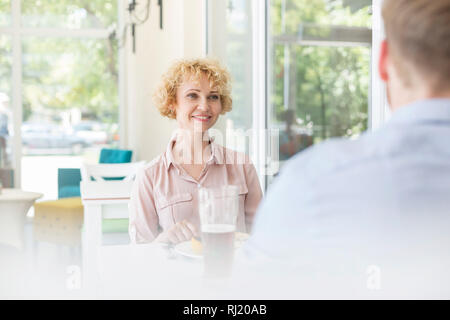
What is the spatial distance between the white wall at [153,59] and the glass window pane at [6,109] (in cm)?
125

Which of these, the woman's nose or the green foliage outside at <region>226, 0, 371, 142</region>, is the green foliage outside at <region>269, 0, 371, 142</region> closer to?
the green foliage outside at <region>226, 0, 371, 142</region>

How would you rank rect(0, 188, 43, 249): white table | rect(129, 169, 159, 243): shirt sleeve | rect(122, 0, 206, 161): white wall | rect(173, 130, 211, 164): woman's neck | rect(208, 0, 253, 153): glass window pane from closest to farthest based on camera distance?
rect(129, 169, 159, 243): shirt sleeve → rect(173, 130, 211, 164): woman's neck → rect(208, 0, 253, 153): glass window pane → rect(0, 188, 43, 249): white table → rect(122, 0, 206, 161): white wall

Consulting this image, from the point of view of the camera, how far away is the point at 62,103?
586 cm

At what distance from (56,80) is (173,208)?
470cm

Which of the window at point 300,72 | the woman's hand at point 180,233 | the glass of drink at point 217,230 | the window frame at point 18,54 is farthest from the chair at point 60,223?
the glass of drink at point 217,230

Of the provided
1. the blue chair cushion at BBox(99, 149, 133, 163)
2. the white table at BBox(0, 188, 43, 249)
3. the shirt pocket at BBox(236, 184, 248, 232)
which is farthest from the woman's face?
the blue chair cushion at BBox(99, 149, 133, 163)

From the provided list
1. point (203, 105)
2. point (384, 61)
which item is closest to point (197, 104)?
point (203, 105)

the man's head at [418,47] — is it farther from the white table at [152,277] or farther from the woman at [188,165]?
the woman at [188,165]

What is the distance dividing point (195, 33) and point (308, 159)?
3.39m

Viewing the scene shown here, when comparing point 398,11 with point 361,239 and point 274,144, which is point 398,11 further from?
point 274,144

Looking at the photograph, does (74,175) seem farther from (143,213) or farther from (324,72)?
(143,213)

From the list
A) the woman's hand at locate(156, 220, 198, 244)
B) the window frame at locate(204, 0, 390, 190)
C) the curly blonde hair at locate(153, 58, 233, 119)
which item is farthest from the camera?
the window frame at locate(204, 0, 390, 190)

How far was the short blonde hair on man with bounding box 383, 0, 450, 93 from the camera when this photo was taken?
58 centimetres

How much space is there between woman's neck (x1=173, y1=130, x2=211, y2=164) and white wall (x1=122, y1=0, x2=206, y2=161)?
6.90ft
